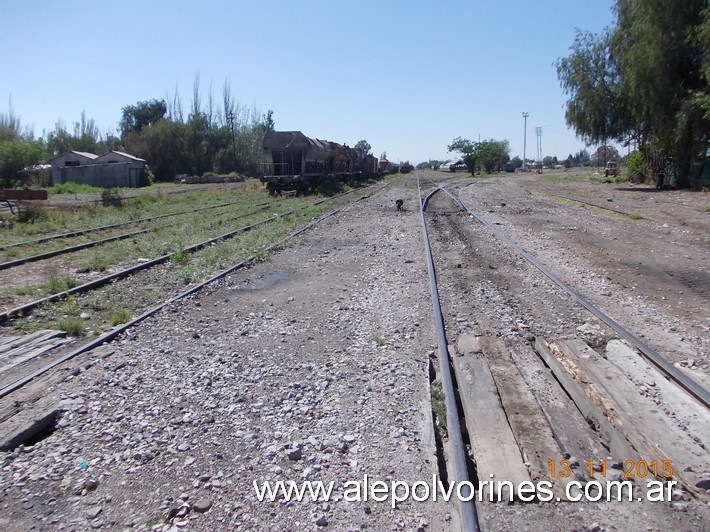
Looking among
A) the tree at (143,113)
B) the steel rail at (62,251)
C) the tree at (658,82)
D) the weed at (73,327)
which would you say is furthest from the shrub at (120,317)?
the tree at (143,113)

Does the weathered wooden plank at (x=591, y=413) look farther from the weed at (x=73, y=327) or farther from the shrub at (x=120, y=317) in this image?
the weed at (x=73, y=327)

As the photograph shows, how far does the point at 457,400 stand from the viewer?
4.39m

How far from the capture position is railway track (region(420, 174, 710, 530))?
10.6 ft

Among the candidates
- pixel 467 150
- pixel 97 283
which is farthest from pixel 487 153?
pixel 97 283

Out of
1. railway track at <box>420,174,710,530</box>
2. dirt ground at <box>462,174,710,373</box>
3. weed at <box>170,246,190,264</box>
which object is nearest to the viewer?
railway track at <box>420,174,710,530</box>

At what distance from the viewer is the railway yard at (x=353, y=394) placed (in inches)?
124

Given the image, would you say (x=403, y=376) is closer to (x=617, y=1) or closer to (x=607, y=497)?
(x=607, y=497)

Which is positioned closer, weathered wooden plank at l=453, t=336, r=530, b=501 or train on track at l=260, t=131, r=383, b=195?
weathered wooden plank at l=453, t=336, r=530, b=501

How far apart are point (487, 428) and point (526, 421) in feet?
0.99

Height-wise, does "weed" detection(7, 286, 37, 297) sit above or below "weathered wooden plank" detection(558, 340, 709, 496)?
above

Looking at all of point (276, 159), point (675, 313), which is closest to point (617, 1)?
point (276, 159)

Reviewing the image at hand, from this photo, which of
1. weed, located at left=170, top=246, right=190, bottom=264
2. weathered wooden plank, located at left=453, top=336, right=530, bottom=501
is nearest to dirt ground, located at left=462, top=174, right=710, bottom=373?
weathered wooden plank, located at left=453, top=336, right=530, bottom=501

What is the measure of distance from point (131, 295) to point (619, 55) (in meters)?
35.1

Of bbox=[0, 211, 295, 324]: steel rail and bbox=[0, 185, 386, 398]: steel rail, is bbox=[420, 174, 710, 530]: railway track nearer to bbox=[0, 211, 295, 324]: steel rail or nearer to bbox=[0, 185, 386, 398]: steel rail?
bbox=[0, 185, 386, 398]: steel rail
